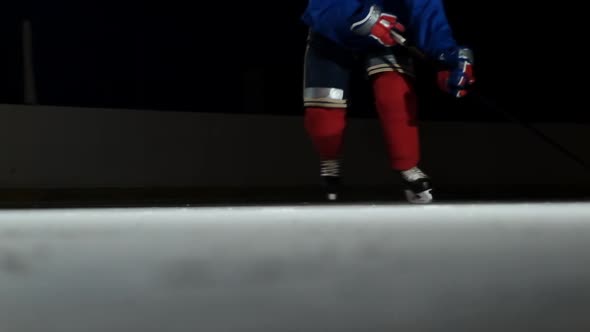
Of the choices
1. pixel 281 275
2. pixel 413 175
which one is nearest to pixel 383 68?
pixel 413 175

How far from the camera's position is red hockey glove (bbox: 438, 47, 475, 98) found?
1.29 meters

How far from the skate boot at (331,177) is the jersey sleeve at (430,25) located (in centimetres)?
36

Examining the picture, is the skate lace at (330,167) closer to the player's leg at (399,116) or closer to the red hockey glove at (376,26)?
the player's leg at (399,116)

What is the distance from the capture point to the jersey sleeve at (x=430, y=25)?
1.35 m

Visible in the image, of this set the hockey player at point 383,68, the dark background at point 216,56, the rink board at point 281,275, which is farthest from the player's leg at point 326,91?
the dark background at point 216,56

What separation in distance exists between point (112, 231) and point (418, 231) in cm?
45

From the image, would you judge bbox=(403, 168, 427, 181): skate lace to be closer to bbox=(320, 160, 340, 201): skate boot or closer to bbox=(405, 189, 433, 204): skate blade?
bbox=(405, 189, 433, 204): skate blade

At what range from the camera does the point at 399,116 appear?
138cm

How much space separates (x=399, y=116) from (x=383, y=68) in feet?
0.40

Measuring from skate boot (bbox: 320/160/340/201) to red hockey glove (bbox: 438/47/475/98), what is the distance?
0.34 meters

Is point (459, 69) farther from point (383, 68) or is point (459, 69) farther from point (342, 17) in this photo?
point (342, 17)

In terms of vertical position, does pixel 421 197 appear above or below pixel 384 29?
below

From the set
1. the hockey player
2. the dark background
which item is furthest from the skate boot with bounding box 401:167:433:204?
the dark background

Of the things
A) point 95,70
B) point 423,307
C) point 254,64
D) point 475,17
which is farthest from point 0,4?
point 423,307
